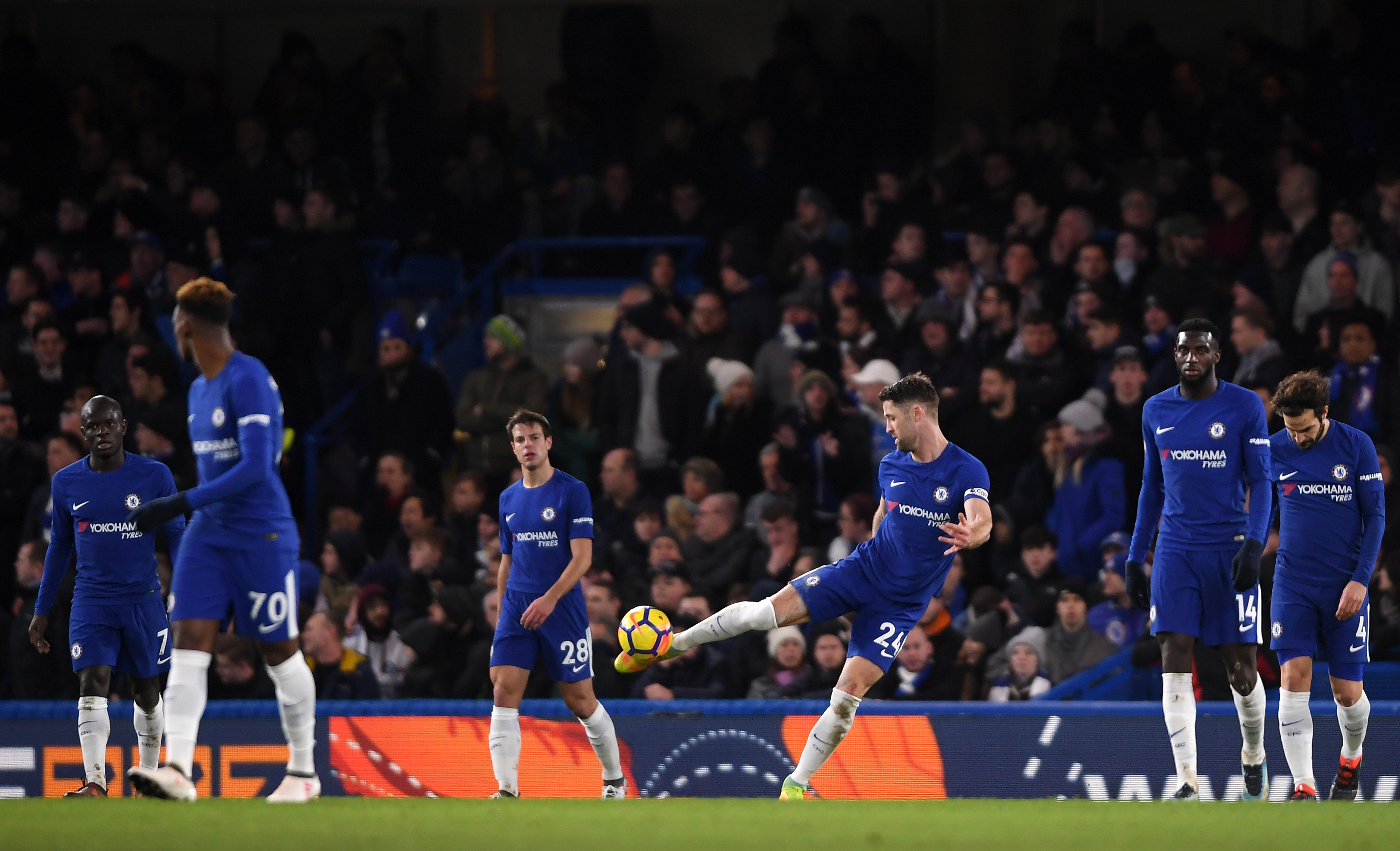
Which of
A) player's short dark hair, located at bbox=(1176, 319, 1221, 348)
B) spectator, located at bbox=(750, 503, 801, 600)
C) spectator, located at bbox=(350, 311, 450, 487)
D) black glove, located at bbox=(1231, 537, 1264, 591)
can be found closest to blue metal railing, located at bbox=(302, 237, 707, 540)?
spectator, located at bbox=(350, 311, 450, 487)

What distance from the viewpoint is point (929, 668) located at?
11.1 metres

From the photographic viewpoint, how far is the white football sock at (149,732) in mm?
9523

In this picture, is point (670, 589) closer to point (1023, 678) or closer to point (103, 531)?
point (1023, 678)

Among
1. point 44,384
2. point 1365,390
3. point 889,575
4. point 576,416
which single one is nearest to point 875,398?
point 576,416

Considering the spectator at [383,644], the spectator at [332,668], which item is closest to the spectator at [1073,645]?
the spectator at [383,644]

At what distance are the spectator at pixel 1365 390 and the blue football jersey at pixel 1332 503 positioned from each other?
3043 mm

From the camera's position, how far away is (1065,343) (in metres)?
12.9

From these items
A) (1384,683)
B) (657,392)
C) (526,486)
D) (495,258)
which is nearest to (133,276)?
(495,258)

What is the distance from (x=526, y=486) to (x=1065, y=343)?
4824mm

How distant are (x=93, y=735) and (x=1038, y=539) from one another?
573 cm

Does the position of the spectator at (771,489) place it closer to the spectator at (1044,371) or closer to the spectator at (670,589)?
the spectator at (670,589)

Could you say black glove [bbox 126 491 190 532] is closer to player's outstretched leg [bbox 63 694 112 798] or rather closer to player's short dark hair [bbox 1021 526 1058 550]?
player's outstretched leg [bbox 63 694 112 798]

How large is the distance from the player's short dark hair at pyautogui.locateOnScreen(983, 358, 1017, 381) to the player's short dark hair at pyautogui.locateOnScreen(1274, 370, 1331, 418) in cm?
363

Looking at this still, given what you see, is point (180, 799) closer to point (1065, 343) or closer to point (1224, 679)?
point (1224, 679)
